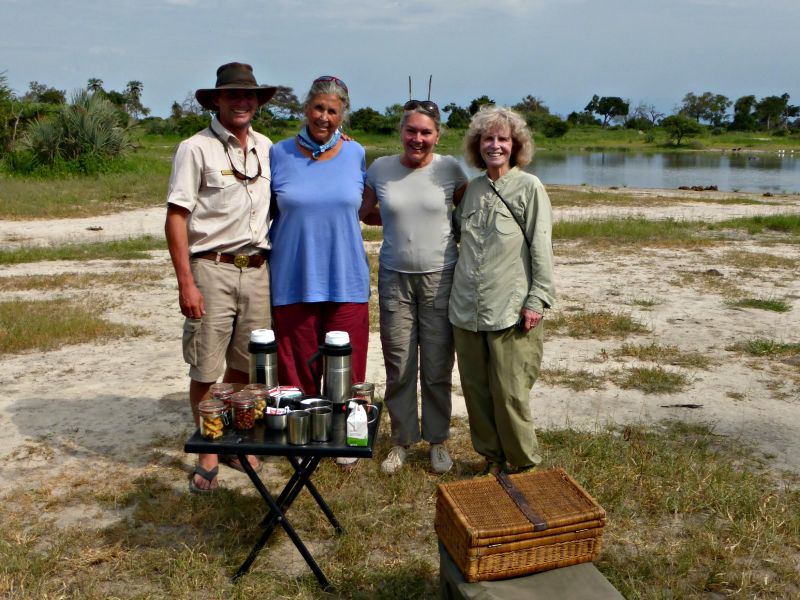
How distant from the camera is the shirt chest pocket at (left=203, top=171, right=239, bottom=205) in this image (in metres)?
3.33

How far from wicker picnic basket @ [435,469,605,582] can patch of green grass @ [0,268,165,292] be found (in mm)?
6341

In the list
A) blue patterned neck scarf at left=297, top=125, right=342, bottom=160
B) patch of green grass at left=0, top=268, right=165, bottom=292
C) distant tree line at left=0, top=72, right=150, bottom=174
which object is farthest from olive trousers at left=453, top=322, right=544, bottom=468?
distant tree line at left=0, top=72, right=150, bottom=174

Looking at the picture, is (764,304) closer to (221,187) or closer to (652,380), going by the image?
(652,380)

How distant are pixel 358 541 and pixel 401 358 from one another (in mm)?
924

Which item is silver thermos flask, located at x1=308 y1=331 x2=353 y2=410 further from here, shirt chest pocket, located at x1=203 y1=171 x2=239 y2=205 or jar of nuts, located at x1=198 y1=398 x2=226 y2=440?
shirt chest pocket, located at x1=203 y1=171 x2=239 y2=205

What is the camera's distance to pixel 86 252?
10.2 m

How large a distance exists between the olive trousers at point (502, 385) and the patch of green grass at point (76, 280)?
220 inches

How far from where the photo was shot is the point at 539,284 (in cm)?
335

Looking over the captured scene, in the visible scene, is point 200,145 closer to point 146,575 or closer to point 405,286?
point 405,286

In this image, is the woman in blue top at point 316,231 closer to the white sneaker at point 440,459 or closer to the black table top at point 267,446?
the white sneaker at point 440,459

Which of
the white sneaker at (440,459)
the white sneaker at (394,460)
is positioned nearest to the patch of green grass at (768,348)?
the white sneaker at (440,459)

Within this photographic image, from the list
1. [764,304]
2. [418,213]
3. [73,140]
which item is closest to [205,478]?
[418,213]

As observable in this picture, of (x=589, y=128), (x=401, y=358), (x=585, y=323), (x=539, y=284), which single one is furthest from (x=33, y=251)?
(x=589, y=128)

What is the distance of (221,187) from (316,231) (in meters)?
0.46
